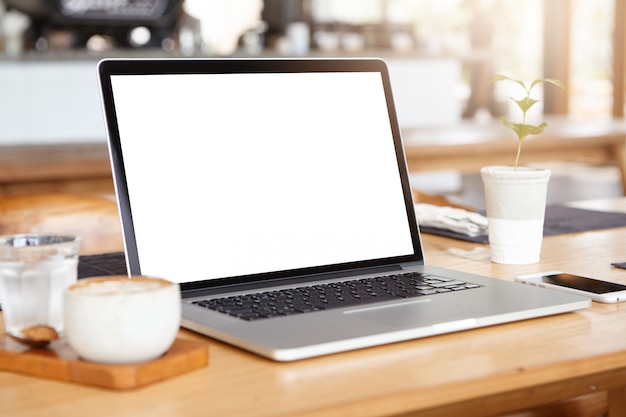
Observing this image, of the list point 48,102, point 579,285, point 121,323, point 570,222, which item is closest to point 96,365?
point 121,323

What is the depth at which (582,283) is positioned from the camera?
946 mm

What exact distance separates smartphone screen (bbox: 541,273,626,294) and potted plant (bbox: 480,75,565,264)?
4.9 inches

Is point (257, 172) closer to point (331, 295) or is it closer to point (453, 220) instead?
point (331, 295)

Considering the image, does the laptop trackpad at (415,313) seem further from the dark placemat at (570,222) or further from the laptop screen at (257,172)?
the dark placemat at (570,222)

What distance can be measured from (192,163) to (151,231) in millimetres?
92

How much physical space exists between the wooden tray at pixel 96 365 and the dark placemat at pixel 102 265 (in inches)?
15.2

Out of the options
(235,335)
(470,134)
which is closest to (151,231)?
(235,335)

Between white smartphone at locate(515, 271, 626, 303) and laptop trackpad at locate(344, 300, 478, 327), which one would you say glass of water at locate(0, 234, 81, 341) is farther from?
white smartphone at locate(515, 271, 626, 303)

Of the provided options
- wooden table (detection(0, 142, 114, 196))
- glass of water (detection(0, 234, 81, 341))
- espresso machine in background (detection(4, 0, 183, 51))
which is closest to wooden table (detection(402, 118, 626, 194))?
wooden table (detection(0, 142, 114, 196))

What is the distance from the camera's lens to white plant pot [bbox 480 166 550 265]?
109cm

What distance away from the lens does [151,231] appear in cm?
88

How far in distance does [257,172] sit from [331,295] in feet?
0.60

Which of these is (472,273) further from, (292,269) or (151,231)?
(151,231)

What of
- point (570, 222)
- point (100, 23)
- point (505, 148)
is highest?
point (100, 23)
